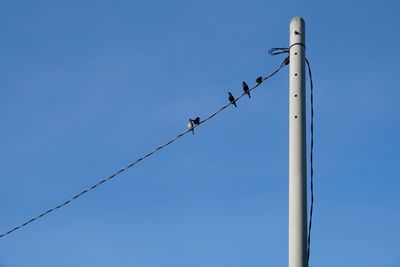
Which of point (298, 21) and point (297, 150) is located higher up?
point (298, 21)

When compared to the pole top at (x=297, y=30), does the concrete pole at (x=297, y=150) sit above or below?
below

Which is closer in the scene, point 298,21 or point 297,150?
point 297,150

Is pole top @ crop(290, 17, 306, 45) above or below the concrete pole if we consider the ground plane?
above

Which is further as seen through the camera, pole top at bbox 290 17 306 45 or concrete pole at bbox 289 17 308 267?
pole top at bbox 290 17 306 45

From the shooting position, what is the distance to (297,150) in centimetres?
584

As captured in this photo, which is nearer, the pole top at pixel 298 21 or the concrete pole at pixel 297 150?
the concrete pole at pixel 297 150

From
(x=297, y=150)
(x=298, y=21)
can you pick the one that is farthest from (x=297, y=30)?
(x=297, y=150)

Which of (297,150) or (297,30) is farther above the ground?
(297,30)

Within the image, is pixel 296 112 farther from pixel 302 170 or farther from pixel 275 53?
pixel 275 53

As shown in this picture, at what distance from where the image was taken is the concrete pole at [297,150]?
5477mm

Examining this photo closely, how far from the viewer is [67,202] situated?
12.5 metres

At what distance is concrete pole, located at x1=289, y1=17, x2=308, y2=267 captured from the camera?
5477mm

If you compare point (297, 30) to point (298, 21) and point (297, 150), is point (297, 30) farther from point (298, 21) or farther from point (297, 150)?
point (297, 150)

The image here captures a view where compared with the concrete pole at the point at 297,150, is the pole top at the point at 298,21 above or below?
above
